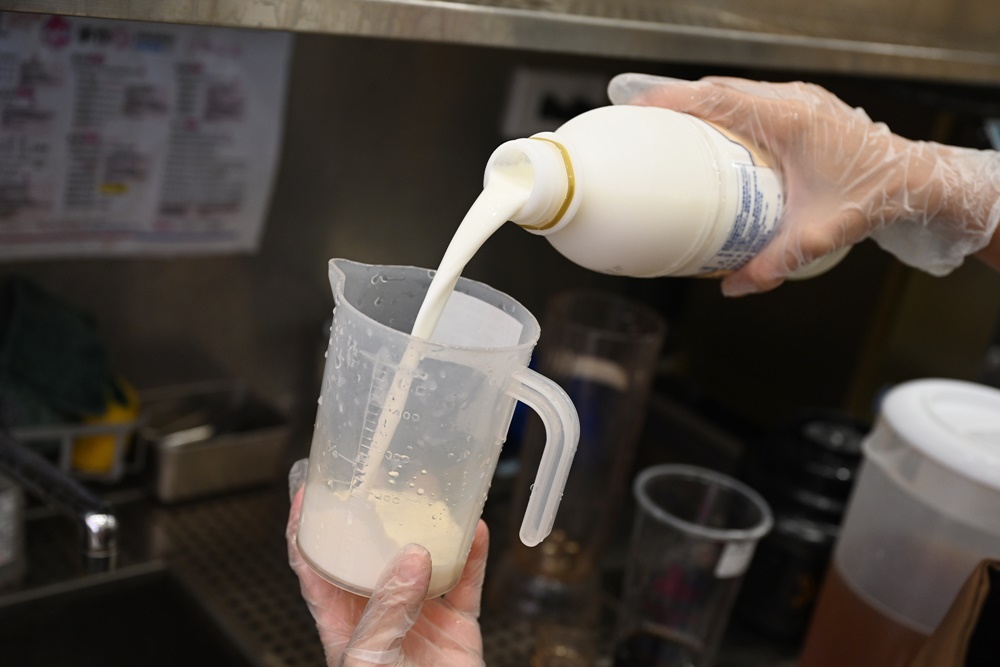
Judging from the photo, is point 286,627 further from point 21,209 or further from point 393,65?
point 393,65

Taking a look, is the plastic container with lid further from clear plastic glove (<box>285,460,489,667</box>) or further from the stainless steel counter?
clear plastic glove (<box>285,460,489,667</box>)

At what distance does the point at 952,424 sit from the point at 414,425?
701mm

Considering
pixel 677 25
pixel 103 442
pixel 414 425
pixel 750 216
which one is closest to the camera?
pixel 414 425

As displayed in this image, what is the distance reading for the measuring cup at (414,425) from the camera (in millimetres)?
697

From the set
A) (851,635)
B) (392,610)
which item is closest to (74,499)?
(392,610)

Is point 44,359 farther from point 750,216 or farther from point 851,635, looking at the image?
point 851,635

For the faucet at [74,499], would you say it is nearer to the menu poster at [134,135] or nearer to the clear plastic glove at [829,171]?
the menu poster at [134,135]

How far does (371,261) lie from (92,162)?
451 millimetres

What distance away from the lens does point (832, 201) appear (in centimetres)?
91

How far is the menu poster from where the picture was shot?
1.19 m

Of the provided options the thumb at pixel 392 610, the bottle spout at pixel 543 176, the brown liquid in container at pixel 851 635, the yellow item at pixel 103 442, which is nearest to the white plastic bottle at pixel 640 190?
the bottle spout at pixel 543 176

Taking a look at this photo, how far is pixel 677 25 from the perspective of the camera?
3.64ft

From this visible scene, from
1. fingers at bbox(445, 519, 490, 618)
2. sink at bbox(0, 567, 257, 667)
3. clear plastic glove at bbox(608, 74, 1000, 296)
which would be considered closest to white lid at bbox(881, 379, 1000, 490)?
clear plastic glove at bbox(608, 74, 1000, 296)

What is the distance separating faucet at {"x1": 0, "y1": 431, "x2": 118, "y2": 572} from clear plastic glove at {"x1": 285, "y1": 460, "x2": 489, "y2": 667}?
16 cm
